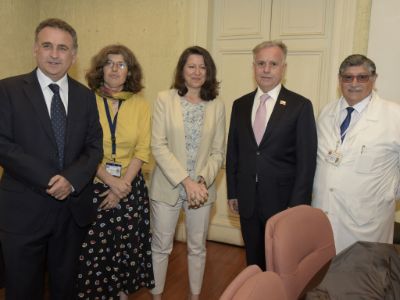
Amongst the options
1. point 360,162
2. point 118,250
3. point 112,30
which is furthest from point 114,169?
point 112,30

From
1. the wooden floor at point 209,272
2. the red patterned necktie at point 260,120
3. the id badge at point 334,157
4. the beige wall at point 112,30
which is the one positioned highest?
the beige wall at point 112,30

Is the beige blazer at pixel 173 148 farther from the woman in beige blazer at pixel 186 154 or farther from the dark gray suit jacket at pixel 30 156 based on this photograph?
the dark gray suit jacket at pixel 30 156

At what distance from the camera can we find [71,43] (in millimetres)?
1888

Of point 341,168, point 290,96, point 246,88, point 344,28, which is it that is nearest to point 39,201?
point 290,96

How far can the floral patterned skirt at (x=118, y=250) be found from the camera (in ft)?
7.25

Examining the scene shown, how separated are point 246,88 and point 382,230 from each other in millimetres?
1869

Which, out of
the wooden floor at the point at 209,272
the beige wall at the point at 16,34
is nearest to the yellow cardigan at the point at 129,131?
the wooden floor at the point at 209,272

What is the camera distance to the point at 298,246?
4.83 ft

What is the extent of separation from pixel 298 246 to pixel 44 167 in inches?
46.6

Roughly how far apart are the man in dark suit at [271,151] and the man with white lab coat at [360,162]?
13 centimetres

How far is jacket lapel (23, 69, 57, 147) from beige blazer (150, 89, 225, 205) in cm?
72

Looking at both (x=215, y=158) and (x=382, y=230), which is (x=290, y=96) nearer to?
(x=215, y=158)

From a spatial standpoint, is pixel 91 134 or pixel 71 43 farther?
pixel 91 134

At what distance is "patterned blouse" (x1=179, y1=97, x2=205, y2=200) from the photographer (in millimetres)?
2363
